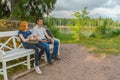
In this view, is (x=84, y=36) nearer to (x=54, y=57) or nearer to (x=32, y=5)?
(x=32, y=5)

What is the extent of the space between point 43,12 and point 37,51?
881 cm

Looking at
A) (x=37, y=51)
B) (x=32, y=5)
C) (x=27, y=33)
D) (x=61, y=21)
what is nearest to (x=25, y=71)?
(x=37, y=51)

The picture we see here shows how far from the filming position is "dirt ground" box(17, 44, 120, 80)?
7043 millimetres

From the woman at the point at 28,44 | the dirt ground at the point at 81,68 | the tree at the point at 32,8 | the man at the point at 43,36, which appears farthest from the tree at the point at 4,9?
the woman at the point at 28,44

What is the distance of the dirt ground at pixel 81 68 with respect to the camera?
7.04 metres

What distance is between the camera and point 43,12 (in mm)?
16000

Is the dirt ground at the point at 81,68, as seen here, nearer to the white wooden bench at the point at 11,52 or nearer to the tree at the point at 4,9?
the white wooden bench at the point at 11,52

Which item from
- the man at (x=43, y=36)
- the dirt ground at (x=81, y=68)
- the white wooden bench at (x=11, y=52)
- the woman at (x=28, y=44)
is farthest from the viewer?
the man at (x=43, y=36)

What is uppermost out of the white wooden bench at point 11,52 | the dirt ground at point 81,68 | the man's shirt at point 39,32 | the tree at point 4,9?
the tree at point 4,9

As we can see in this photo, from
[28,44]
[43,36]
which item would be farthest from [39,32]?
[28,44]

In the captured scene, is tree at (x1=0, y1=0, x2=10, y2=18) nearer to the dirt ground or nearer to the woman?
the dirt ground

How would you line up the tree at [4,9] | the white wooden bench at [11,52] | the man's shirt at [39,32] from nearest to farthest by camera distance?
the white wooden bench at [11,52] < the man's shirt at [39,32] < the tree at [4,9]

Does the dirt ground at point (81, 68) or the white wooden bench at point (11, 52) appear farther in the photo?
the dirt ground at point (81, 68)

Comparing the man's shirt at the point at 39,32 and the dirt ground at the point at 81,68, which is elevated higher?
the man's shirt at the point at 39,32
